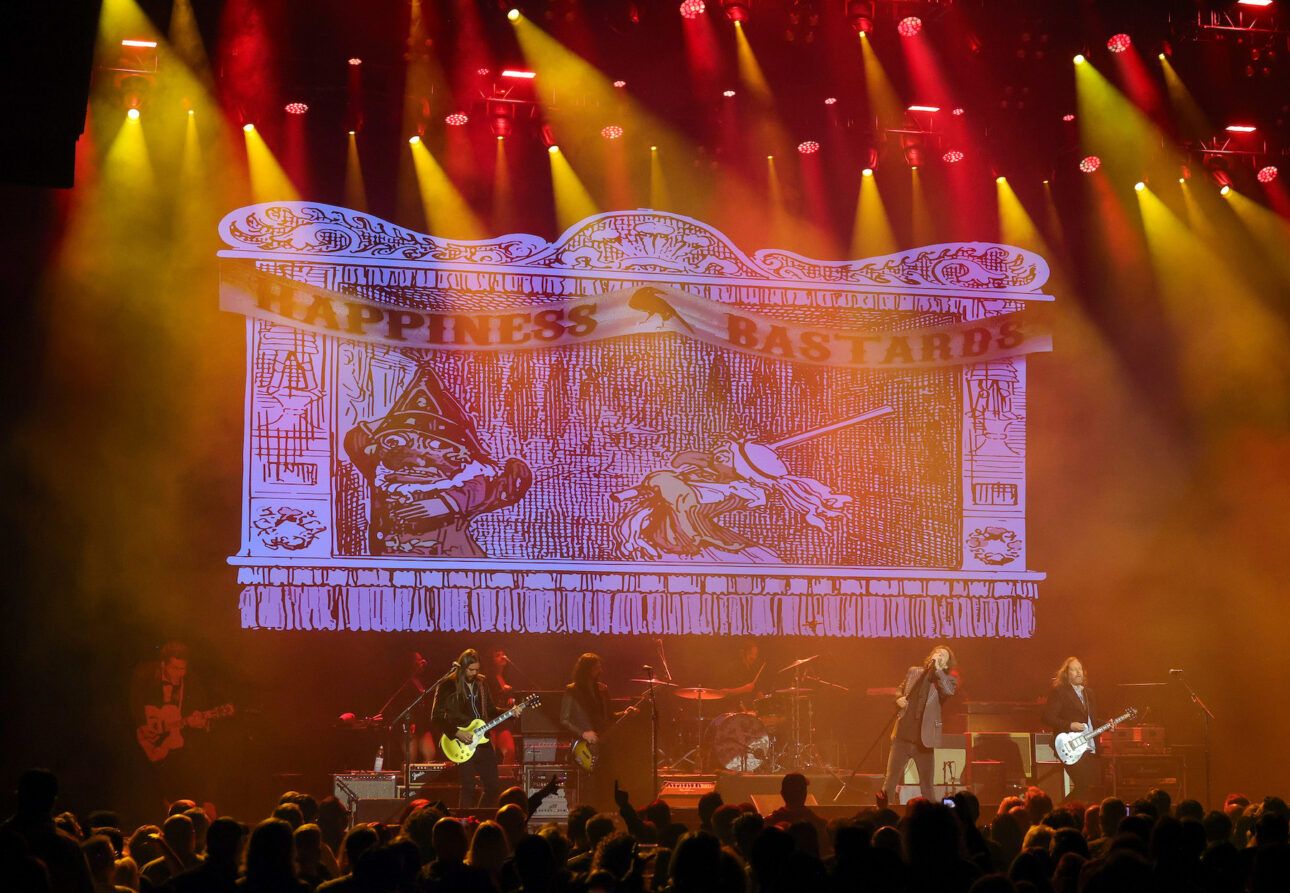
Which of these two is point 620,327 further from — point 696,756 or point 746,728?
point 696,756

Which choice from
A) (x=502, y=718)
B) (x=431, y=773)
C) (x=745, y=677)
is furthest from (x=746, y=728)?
(x=431, y=773)

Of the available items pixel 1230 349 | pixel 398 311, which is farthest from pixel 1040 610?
pixel 398 311

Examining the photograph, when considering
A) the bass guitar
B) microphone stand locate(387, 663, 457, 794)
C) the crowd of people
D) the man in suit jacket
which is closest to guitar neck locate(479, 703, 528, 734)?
the bass guitar

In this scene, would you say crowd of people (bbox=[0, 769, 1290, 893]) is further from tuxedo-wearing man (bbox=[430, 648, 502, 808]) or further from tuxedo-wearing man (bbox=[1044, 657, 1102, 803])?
tuxedo-wearing man (bbox=[1044, 657, 1102, 803])

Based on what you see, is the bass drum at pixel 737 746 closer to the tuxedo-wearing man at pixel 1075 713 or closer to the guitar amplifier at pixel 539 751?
the guitar amplifier at pixel 539 751

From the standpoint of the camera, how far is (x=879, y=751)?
38.6ft

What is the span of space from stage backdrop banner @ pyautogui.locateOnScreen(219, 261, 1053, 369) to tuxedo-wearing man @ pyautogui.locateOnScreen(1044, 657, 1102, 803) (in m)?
2.82

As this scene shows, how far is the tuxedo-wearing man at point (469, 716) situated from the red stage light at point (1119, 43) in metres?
6.81

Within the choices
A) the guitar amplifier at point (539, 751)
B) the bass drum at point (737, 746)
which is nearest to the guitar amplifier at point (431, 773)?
the guitar amplifier at point (539, 751)

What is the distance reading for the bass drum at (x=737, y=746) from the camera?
1057 centimetres

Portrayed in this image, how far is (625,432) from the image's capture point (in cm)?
1109

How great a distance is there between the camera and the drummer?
10938mm

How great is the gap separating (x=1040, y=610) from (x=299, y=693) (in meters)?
6.40

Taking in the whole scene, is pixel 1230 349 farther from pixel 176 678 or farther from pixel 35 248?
pixel 35 248
